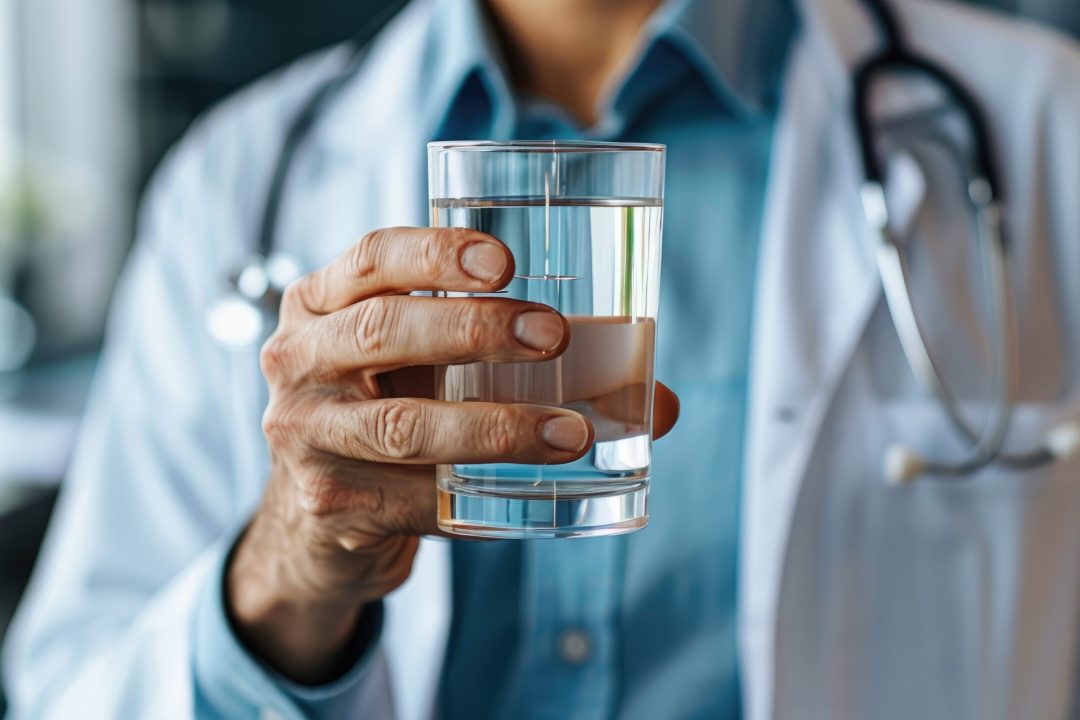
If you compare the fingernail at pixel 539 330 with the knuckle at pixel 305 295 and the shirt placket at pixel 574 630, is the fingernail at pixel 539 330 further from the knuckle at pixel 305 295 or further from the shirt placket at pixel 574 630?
the shirt placket at pixel 574 630


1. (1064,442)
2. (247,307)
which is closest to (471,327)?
(247,307)

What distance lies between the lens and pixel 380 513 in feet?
2.05

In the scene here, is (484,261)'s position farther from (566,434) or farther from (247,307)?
(247,307)

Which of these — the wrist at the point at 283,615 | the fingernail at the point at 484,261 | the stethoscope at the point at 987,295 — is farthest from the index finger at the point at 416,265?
the stethoscope at the point at 987,295

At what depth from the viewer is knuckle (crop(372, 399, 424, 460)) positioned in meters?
0.54

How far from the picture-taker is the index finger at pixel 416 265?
516 mm

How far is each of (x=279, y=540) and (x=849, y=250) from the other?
574mm

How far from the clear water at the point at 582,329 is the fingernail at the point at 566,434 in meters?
0.02

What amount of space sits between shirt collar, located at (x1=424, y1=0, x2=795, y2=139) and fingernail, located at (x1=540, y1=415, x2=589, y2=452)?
58 centimetres

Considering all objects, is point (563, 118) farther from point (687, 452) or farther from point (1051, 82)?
point (1051, 82)

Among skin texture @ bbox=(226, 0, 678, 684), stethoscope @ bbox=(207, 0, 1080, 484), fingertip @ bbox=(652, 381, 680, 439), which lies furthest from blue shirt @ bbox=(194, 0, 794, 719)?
fingertip @ bbox=(652, 381, 680, 439)

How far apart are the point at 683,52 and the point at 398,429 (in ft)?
2.09

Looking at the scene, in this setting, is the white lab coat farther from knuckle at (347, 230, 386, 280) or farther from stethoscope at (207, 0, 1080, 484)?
knuckle at (347, 230, 386, 280)

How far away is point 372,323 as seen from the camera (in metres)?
0.56
